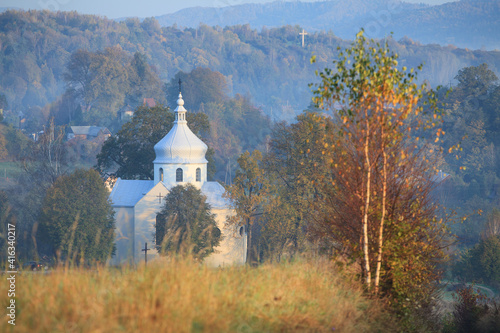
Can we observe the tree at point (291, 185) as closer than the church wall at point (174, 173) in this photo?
Yes

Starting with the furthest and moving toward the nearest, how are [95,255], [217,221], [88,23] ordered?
[88,23]
[217,221]
[95,255]

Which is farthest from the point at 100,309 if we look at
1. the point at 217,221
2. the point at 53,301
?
the point at 217,221

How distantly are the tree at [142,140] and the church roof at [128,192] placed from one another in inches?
174

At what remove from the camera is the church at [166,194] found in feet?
127

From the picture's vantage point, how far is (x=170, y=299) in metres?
7.68

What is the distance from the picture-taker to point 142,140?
4584cm

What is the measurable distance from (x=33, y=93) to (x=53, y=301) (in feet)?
474

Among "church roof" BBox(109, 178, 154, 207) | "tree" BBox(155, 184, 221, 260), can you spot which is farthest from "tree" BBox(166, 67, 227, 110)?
"tree" BBox(155, 184, 221, 260)

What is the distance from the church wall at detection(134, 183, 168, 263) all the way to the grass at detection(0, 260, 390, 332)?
28137 millimetres

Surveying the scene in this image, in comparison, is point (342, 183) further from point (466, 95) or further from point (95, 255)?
point (466, 95)

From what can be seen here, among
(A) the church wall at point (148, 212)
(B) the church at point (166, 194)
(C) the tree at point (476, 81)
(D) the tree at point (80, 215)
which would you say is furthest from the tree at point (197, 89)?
(A) the church wall at point (148, 212)

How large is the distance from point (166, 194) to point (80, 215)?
16.4ft

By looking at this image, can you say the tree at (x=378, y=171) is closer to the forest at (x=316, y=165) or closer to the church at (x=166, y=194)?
the forest at (x=316, y=165)

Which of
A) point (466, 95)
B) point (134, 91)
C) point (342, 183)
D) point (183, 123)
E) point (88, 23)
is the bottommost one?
point (342, 183)
